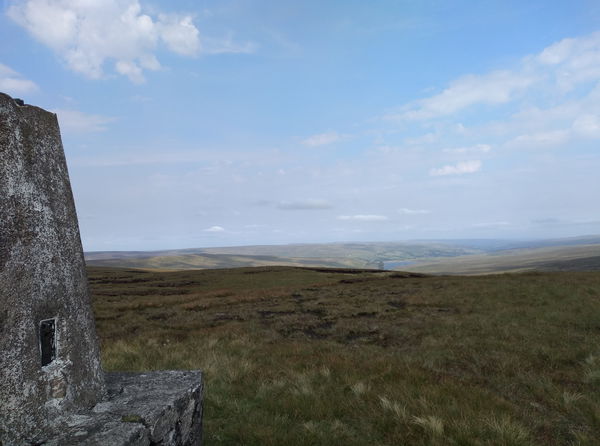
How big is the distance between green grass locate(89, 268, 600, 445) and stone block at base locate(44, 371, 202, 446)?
1244mm

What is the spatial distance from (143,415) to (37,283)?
163 cm

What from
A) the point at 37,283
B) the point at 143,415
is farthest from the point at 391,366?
the point at 37,283

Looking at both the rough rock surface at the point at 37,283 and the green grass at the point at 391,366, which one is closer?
the rough rock surface at the point at 37,283

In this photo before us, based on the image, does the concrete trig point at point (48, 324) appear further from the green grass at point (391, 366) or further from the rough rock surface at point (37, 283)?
the green grass at point (391, 366)

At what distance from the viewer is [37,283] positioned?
3207 mm

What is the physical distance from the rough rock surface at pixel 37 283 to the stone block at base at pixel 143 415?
229 millimetres

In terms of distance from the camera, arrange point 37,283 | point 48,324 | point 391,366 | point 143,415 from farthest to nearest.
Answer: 1. point 391,366
2. point 143,415
3. point 48,324
4. point 37,283

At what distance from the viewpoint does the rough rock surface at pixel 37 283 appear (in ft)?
9.71

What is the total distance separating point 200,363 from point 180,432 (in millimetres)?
5429

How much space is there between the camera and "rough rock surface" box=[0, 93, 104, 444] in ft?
9.71

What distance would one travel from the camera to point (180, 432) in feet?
12.9

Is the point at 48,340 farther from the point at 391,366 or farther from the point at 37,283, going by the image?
the point at 391,366

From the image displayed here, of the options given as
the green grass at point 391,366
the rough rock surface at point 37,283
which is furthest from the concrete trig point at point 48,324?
the green grass at point 391,366

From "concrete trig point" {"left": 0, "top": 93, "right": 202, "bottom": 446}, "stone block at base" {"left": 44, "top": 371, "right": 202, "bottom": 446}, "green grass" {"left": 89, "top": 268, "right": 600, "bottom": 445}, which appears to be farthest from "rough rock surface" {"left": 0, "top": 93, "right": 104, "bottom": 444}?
"green grass" {"left": 89, "top": 268, "right": 600, "bottom": 445}
